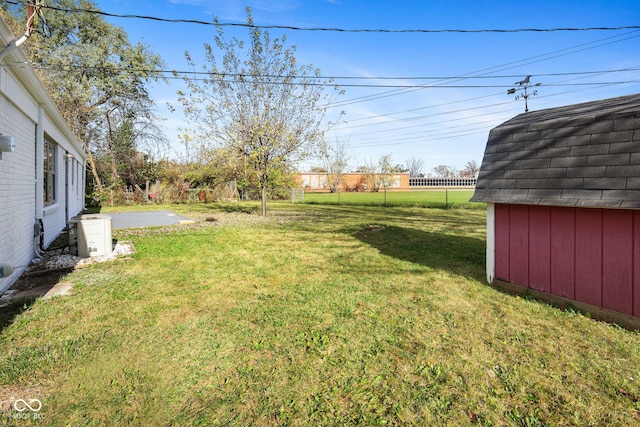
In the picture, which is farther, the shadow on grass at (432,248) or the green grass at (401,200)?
the green grass at (401,200)

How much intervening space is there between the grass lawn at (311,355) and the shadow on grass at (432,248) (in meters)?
0.63

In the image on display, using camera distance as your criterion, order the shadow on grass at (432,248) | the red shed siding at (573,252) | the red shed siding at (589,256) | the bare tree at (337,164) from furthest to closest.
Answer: the bare tree at (337,164) → the shadow on grass at (432,248) → the red shed siding at (589,256) → the red shed siding at (573,252)

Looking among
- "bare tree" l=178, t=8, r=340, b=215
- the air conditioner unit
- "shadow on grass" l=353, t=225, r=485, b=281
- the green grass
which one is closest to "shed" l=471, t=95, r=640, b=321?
"shadow on grass" l=353, t=225, r=485, b=281

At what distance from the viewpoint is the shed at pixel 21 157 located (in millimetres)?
4121

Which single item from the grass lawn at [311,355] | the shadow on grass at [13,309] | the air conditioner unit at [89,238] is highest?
the air conditioner unit at [89,238]

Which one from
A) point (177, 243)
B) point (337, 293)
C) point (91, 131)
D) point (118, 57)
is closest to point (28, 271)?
point (177, 243)

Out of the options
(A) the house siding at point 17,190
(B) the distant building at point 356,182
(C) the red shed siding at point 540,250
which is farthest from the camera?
(B) the distant building at point 356,182

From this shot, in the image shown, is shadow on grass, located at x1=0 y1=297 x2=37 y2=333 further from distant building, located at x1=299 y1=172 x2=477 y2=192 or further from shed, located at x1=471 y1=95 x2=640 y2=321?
distant building, located at x1=299 y1=172 x2=477 y2=192

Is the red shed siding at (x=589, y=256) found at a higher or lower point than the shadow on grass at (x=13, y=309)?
higher

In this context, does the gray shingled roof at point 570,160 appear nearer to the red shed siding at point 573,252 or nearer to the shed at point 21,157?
the red shed siding at point 573,252

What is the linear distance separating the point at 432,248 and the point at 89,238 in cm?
715

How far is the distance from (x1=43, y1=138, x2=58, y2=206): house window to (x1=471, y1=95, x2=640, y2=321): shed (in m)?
9.63

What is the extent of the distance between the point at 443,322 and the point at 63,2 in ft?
94.6

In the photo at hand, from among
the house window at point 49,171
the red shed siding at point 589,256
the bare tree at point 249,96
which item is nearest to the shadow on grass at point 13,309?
the house window at point 49,171
